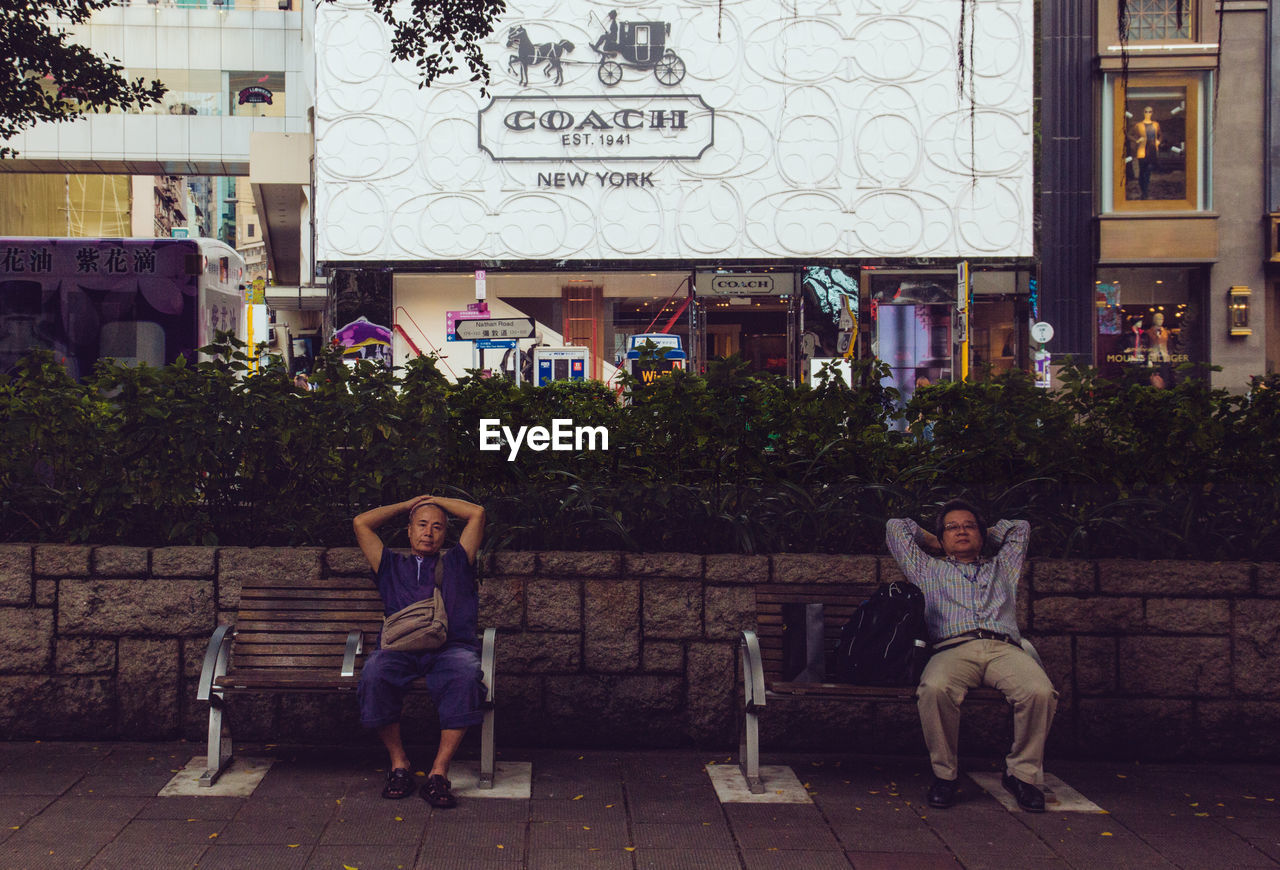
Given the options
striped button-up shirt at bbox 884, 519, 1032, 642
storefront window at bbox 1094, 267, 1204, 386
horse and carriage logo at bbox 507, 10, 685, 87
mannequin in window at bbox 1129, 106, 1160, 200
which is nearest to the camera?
striped button-up shirt at bbox 884, 519, 1032, 642

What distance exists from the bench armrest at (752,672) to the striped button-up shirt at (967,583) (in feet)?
2.51

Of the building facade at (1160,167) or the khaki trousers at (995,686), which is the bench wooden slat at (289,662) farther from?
the building facade at (1160,167)

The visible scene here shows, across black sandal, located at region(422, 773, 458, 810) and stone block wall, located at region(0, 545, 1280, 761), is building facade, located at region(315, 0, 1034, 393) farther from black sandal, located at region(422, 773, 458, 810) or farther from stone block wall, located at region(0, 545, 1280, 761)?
black sandal, located at region(422, 773, 458, 810)

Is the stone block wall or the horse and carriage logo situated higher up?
the horse and carriage logo

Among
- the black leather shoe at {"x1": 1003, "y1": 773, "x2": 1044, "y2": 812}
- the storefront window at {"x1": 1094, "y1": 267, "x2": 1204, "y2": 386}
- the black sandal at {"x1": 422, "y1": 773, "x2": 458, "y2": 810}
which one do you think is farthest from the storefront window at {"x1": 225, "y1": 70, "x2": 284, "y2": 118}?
the black leather shoe at {"x1": 1003, "y1": 773, "x2": 1044, "y2": 812}

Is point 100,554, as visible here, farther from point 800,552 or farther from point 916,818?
point 916,818

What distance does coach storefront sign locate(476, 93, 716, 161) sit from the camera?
75.7 ft

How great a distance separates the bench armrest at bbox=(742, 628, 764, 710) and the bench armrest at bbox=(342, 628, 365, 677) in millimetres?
1704

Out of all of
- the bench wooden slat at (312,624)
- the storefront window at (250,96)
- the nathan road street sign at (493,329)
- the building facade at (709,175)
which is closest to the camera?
the bench wooden slat at (312,624)

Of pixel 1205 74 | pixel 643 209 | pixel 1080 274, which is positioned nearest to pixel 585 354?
pixel 643 209

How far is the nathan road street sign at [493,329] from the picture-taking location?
61.6 ft

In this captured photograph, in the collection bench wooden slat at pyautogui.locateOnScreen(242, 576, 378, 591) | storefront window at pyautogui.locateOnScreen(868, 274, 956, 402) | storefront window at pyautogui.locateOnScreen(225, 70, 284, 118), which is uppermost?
storefront window at pyautogui.locateOnScreen(225, 70, 284, 118)

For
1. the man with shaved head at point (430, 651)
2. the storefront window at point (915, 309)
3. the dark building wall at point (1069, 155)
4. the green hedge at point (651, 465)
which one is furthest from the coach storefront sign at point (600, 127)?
the man with shaved head at point (430, 651)

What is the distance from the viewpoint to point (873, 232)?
22.9 m
